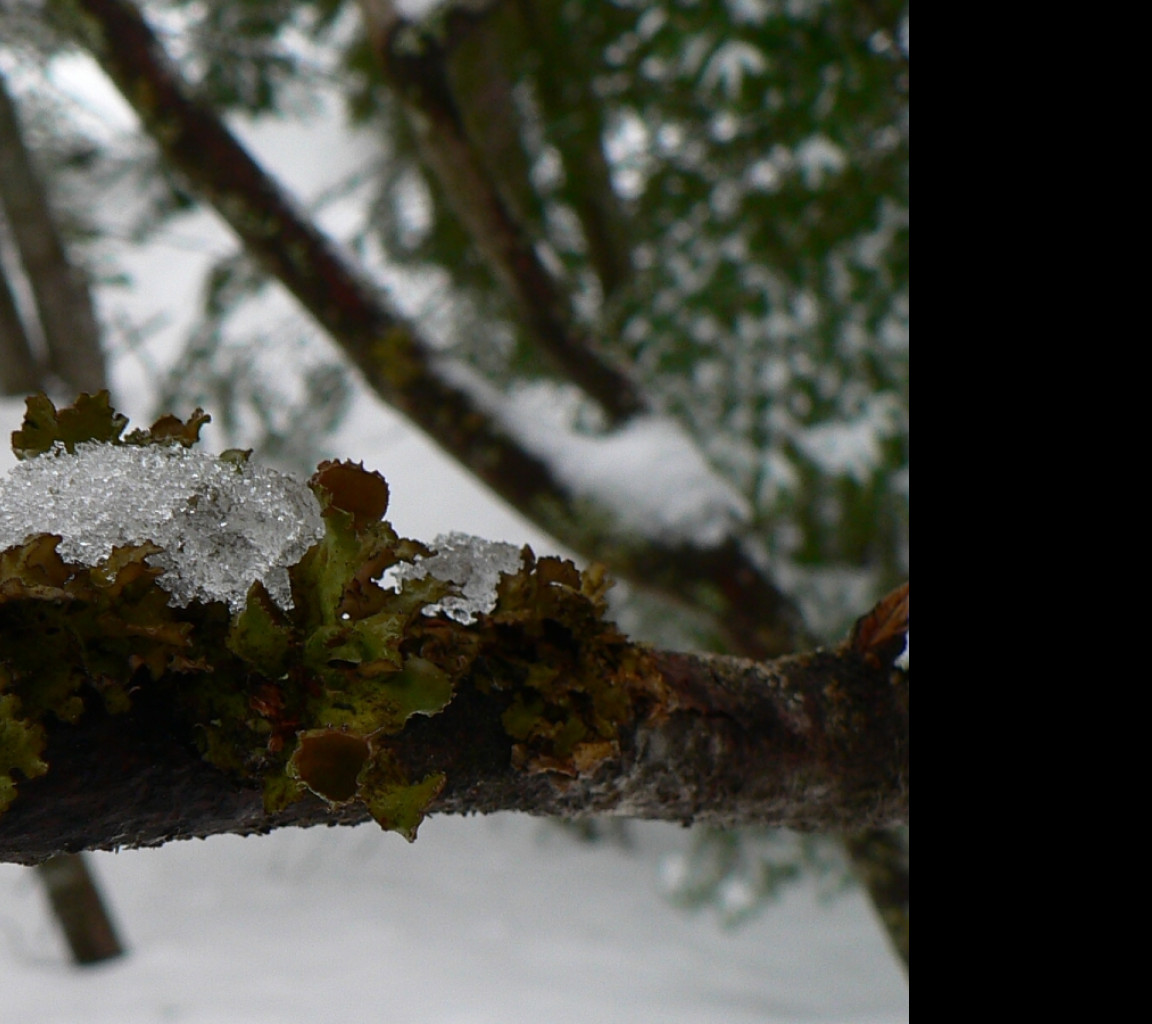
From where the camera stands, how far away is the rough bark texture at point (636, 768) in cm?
51

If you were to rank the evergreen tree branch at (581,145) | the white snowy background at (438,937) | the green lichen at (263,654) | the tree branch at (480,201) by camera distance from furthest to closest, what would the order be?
the evergreen tree branch at (581,145), the white snowy background at (438,937), the tree branch at (480,201), the green lichen at (263,654)

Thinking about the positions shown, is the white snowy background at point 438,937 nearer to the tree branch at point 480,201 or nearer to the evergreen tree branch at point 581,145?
the tree branch at point 480,201

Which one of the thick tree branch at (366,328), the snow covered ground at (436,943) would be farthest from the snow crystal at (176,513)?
the snow covered ground at (436,943)

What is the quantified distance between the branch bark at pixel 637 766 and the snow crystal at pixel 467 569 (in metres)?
0.05

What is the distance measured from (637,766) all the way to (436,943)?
160 inches

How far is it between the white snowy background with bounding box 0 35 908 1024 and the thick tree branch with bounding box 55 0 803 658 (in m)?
0.15

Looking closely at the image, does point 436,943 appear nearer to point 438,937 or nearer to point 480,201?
point 438,937

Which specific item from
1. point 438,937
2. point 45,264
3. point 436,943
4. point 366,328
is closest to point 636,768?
point 366,328
